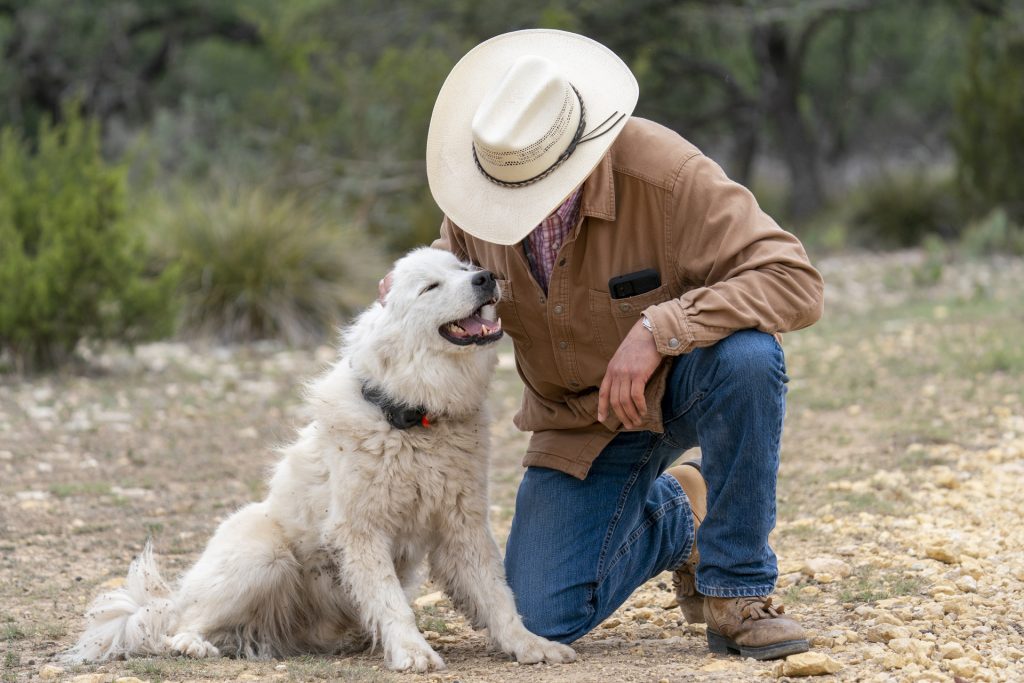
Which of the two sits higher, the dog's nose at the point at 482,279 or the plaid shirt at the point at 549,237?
the plaid shirt at the point at 549,237

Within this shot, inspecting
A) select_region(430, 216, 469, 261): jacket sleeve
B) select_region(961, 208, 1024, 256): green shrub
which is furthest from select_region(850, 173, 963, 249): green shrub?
select_region(430, 216, 469, 261): jacket sleeve

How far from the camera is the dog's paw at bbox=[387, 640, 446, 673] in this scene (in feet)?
11.5

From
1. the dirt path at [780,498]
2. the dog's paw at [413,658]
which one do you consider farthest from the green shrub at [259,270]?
the dog's paw at [413,658]

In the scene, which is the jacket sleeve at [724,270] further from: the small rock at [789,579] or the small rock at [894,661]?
the small rock at [789,579]

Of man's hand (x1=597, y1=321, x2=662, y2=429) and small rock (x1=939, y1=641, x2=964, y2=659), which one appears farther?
man's hand (x1=597, y1=321, x2=662, y2=429)

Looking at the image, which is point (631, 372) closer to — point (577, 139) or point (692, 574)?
point (577, 139)

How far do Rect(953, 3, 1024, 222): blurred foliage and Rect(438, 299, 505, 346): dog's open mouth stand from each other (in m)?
13.3

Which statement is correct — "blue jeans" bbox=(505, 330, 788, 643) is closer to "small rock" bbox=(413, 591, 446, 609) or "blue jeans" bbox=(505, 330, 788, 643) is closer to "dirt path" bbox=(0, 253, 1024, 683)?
"dirt path" bbox=(0, 253, 1024, 683)

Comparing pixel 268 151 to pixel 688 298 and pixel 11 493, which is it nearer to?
pixel 11 493

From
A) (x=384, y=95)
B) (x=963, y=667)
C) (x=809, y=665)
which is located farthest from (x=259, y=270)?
(x=963, y=667)

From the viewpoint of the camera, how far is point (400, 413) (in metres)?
3.74

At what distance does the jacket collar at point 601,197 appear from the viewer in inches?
143

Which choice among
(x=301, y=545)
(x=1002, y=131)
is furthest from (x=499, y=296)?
(x=1002, y=131)

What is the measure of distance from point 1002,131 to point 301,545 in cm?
1405
